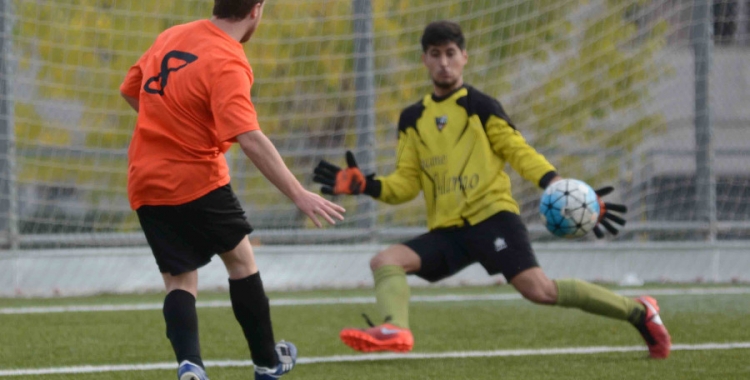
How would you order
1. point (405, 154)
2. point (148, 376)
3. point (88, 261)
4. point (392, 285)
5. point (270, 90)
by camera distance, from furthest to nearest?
point (270, 90)
point (88, 261)
point (405, 154)
point (392, 285)
point (148, 376)

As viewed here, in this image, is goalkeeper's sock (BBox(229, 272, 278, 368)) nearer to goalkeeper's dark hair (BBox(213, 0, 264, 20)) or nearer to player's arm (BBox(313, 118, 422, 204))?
goalkeeper's dark hair (BBox(213, 0, 264, 20))

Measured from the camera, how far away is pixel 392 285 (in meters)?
4.72

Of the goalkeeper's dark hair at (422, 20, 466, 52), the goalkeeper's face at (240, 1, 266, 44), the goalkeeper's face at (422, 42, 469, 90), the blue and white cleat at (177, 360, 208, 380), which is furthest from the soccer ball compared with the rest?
the blue and white cleat at (177, 360, 208, 380)

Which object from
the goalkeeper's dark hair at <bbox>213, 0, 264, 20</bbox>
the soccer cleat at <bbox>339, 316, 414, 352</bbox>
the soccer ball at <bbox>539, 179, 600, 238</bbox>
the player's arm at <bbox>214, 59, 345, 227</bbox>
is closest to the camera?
the player's arm at <bbox>214, 59, 345, 227</bbox>

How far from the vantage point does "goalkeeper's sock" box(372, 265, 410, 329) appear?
15.2ft

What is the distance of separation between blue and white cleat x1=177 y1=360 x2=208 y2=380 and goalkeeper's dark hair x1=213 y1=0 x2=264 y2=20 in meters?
1.08

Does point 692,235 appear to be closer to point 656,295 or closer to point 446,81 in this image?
point 656,295

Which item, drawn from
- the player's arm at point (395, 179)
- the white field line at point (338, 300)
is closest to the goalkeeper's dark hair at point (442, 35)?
the player's arm at point (395, 179)

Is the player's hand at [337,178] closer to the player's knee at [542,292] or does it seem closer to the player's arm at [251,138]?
the player's knee at [542,292]

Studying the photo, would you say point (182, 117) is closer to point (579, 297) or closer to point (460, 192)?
point (460, 192)

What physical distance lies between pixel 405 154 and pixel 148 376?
158 centimetres

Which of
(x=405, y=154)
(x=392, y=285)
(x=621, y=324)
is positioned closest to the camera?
(x=392, y=285)

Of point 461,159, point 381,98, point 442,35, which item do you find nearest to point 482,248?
point 461,159

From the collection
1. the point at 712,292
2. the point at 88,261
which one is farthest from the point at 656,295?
the point at 88,261
